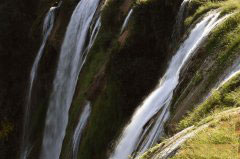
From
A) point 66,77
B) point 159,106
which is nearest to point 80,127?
point 66,77

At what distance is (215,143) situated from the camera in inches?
299

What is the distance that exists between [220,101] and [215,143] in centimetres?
294

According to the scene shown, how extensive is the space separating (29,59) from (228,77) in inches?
1283

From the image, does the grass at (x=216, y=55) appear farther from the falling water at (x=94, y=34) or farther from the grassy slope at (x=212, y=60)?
the falling water at (x=94, y=34)

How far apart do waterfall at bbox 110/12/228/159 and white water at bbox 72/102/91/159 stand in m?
5.03

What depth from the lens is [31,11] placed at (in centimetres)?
4450

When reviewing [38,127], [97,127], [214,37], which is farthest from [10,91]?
[214,37]

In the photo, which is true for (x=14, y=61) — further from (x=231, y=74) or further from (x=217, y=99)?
(x=217, y=99)

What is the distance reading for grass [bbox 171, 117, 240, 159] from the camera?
7.10 metres

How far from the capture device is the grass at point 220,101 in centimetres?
996

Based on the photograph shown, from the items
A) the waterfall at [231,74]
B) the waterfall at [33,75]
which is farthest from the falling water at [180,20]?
the waterfall at [33,75]

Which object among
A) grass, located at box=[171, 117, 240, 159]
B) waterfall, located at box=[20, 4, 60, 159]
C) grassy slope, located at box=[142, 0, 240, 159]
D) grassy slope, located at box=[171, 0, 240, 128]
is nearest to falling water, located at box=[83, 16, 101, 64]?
waterfall, located at box=[20, 4, 60, 159]

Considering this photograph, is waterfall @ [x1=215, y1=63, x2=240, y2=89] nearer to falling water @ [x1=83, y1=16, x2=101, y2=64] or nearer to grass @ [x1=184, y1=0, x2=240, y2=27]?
grass @ [x1=184, y1=0, x2=240, y2=27]

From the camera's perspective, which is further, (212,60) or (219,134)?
(212,60)
